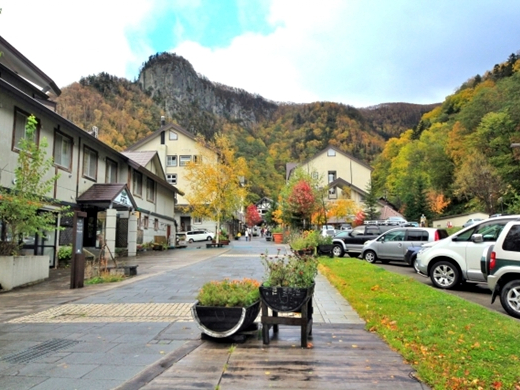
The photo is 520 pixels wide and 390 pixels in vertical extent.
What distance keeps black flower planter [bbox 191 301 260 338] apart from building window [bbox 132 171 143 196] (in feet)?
76.4

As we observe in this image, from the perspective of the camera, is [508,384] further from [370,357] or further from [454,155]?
[454,155]

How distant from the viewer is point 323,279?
13.5 meters

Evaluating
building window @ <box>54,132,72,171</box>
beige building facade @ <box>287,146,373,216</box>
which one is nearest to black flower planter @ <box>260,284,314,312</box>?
building window @ <box>54,132,72,171</box>

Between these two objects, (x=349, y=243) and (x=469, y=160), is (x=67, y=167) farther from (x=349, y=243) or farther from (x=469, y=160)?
(x=469, y=160)

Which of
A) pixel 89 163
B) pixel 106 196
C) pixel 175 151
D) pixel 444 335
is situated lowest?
pixel 444 335

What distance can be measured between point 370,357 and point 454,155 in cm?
6260

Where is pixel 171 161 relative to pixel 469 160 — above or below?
above

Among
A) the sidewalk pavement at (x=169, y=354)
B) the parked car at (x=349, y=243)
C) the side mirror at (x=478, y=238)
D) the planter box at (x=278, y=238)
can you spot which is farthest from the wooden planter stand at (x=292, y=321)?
the planter box at (x=278, y=238)

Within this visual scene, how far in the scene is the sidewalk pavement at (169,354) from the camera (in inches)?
165

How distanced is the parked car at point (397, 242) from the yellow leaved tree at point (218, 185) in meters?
17.5

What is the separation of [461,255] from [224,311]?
26.3ft

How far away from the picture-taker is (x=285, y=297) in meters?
5.39

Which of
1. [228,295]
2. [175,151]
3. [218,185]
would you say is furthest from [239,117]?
[228,295]

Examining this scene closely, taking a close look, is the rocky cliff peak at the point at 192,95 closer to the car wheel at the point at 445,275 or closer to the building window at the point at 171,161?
the building window at the point at 171,161
